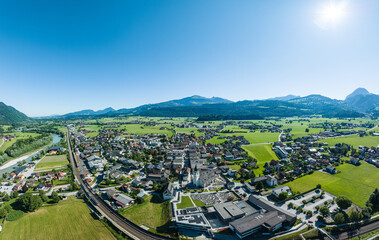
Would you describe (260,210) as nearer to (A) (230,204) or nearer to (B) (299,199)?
(A) (230,204)

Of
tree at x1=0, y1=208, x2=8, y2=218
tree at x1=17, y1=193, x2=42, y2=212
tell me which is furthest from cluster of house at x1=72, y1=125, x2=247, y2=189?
tree at x1=0, y1=208, x2=8, y2=218

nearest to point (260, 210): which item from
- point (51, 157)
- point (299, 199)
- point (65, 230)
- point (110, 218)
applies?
point (299, 199)

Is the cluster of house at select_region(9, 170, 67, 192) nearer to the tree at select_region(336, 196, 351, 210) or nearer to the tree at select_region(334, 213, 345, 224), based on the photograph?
the tree at select_region(334, 213, 345, 224)

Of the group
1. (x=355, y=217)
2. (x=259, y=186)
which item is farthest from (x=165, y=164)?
(x=355, y=217)

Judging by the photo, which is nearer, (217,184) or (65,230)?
(65,230)

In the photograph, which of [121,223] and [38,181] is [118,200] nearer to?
[121,223]
